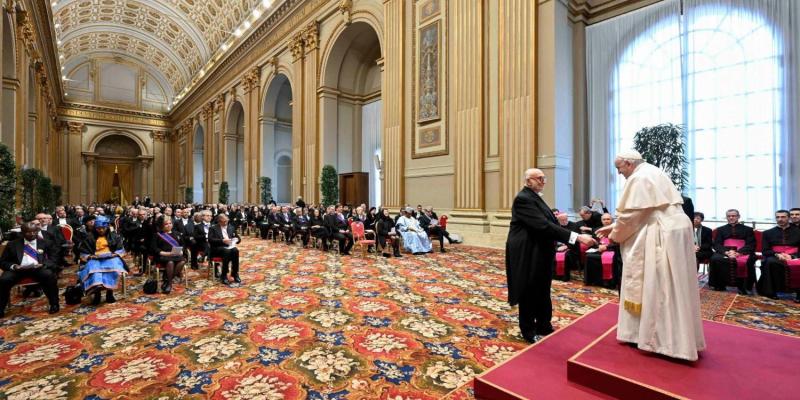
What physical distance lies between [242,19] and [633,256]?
70.7ft

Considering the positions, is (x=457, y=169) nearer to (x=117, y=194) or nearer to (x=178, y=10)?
(x=178, y=10)

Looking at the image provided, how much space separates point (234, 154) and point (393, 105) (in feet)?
49.0

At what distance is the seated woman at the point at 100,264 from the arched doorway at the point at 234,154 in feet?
62.6

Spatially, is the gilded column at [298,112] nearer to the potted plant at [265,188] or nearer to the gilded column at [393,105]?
the potted plant at [265,188]

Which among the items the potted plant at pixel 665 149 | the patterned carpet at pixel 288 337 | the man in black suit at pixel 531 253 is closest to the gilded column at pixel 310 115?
the patterned carpet at pixel 288 337

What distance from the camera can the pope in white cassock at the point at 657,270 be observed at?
7.78ft

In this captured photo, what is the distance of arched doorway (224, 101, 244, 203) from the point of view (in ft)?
76.6

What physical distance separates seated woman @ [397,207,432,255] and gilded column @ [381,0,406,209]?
3070 mm

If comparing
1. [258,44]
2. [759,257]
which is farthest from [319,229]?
[258,44]

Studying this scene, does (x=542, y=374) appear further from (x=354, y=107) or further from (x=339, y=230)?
(x=354, y=107)

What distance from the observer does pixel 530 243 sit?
10.6ft

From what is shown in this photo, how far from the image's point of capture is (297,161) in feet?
54.2

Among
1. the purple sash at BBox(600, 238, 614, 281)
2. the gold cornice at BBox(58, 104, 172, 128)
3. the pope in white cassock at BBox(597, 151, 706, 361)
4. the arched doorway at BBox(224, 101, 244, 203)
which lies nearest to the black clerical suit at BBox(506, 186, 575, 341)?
the pope in white cassock at BBox(597, 151, 706, 361)

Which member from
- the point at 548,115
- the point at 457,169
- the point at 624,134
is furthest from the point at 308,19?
the point at 624,134
